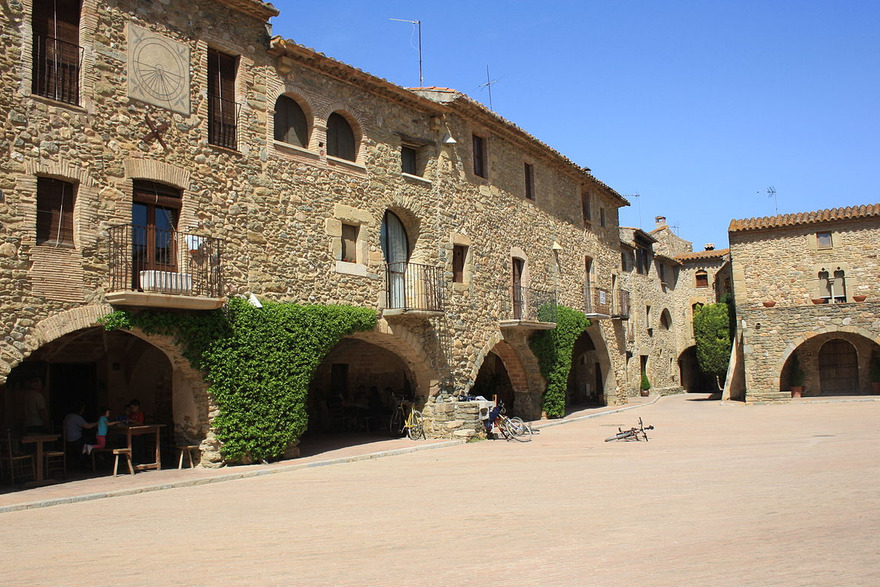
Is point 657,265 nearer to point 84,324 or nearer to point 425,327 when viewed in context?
point 425,327

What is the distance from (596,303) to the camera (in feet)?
88.2

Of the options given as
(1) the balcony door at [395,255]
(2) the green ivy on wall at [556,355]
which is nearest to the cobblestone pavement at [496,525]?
(1) the balcony door at [395,255]

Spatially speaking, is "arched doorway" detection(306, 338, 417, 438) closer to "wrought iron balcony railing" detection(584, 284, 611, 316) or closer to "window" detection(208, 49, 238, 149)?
"window" detection(208, 49, 238, 149)

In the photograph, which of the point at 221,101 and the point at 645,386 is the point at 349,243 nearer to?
the point at 221,101

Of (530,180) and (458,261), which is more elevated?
(530,180)

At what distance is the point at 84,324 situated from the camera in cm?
1144

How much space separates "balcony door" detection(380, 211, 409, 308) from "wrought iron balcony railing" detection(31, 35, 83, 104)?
753 cm

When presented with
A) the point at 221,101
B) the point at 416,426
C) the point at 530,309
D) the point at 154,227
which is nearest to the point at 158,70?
the point at 221,101

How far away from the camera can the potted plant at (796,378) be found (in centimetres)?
2897

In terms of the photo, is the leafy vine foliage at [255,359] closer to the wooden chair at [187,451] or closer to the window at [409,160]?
the wooden chair at [187,451]

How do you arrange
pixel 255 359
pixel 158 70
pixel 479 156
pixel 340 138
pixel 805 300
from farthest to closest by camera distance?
pixel 805 300
pixel 479 156
pixel 340 138
pixel 255 359
pixel 158 70

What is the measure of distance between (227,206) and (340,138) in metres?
3.71

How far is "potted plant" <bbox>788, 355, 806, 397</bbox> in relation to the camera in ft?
95.0

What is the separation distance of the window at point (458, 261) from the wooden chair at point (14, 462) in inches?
422
